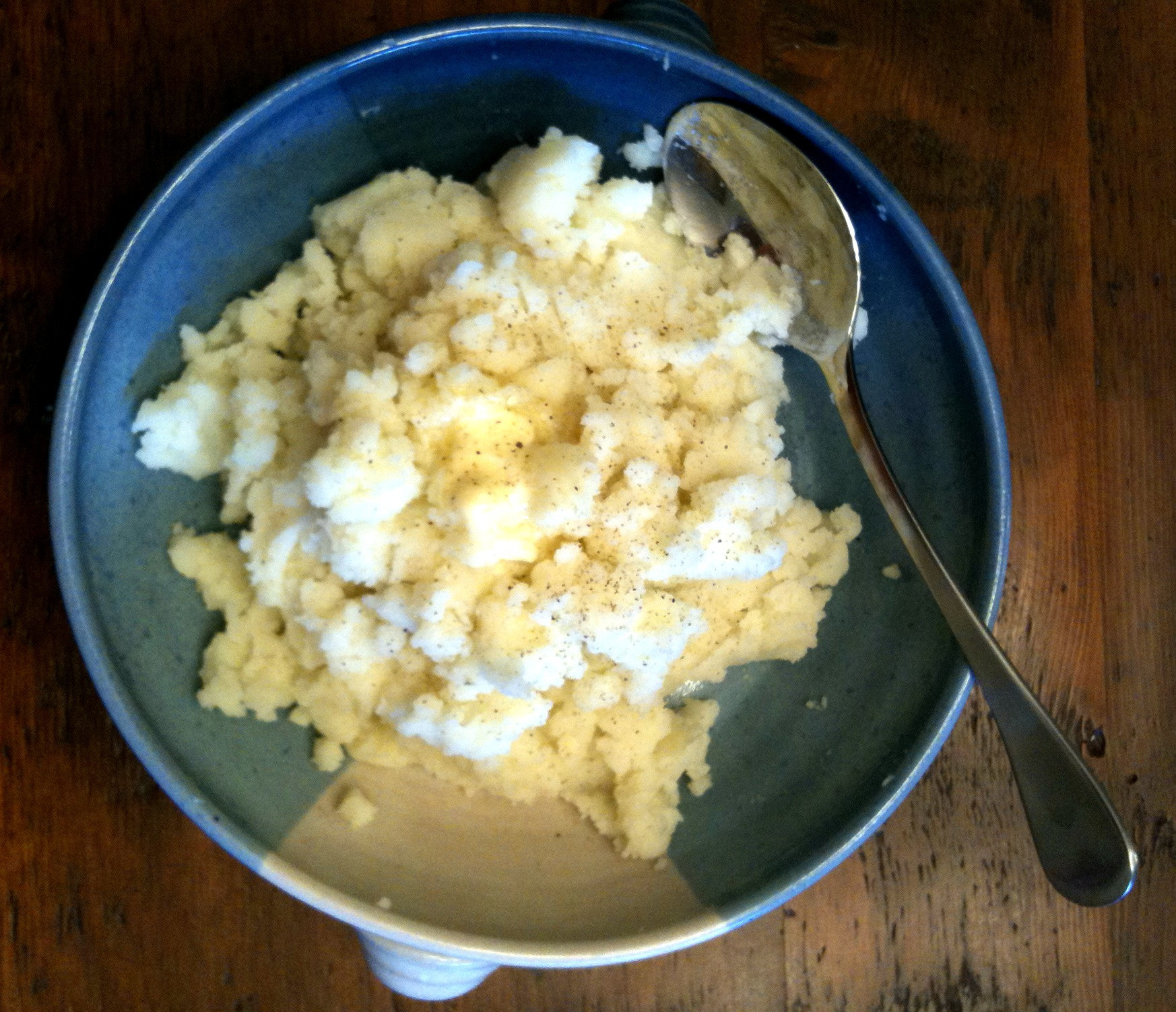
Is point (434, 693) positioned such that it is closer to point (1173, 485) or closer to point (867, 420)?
point (867, 420)

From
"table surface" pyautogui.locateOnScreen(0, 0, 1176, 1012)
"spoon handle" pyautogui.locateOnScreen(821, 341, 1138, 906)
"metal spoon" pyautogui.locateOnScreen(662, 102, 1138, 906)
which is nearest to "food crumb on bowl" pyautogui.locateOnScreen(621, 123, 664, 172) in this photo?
"metal spoon" pyautogui.locateOnScreen(662, 102, 1138, 906)

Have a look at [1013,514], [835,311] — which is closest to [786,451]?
[835,311]

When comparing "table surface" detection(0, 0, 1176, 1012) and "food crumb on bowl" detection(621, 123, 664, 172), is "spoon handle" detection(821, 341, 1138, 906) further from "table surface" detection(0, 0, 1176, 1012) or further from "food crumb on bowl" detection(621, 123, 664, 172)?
"food crumb on bowl" detection(621, 123, 664, 172)

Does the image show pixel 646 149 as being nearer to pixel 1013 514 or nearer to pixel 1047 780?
pixel 1013 514

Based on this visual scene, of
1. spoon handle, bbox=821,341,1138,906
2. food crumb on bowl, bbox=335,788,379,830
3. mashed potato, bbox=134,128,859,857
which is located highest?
mashed potato, bbox=134,128,859,857

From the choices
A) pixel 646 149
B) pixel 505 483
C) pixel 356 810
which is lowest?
pixel 356 810

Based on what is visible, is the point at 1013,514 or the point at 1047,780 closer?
the point at 1047,780
